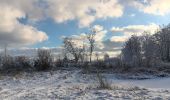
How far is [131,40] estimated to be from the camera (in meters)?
89.1

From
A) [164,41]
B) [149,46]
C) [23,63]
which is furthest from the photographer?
[149,46]

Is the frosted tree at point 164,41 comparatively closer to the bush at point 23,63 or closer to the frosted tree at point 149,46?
the frosted tree at point 149,46

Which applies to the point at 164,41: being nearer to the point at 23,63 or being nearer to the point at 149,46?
the point at 149,46

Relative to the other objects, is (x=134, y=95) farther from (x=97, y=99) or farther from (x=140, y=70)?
(x=140, y=70)

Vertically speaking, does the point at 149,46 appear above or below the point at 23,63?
above

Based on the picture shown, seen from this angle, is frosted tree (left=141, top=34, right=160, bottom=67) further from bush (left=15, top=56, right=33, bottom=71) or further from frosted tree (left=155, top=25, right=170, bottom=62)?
bush (left=15, top=56, right=33, bottom=71)

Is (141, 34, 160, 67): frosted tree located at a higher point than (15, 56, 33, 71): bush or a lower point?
higher

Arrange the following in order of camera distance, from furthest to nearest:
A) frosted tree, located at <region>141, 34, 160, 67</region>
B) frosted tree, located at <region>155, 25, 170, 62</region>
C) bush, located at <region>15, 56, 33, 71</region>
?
frosted tree, located at <region>141, 34, 160, 67</region>, frosted tree, located at <region>155, 25, 170, 62</region>, bush, located at <region>15, 56, 33, 71</region>

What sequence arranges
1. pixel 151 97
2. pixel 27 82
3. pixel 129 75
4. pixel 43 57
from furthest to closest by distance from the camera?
pixel 43 57
pixel 129 75
pixel 27 82
pixel 151 97

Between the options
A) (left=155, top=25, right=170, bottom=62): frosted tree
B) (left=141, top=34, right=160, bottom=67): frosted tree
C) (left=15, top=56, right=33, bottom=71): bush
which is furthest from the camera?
(left=141, top=34, right=160, bottom=67): frosted tree

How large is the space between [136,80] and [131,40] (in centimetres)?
6512

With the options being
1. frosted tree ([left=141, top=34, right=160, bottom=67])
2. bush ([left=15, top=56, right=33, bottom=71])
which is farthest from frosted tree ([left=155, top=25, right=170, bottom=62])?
bush ([left=15, top=56, right=33, bottom=71])

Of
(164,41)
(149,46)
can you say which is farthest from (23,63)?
(149,46)

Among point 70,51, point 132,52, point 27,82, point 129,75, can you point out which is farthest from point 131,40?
point 27,82
